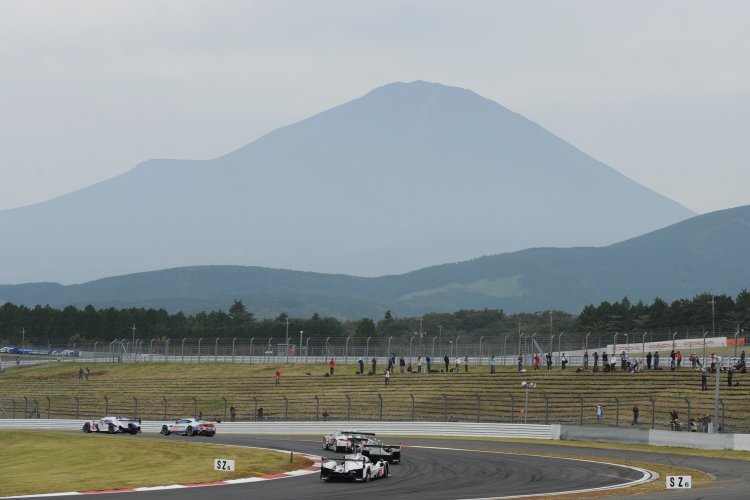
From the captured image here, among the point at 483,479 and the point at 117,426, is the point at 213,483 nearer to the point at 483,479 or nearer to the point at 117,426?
the point at 483,479

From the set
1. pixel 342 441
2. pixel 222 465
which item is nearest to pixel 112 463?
pixel 222 465

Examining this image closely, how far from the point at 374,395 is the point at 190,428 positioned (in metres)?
19.9

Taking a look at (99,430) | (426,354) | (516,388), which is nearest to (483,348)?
(426,354)

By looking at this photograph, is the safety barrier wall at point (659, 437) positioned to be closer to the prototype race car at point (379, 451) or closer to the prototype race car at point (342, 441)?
the prototype race car at point (342, 441)

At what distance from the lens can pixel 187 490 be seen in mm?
34750

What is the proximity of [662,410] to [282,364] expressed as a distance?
44.4 m

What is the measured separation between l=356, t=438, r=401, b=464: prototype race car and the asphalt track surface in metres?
0.75

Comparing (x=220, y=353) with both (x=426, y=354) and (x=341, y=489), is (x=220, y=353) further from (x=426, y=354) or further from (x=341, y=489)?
(x=341, y=489)

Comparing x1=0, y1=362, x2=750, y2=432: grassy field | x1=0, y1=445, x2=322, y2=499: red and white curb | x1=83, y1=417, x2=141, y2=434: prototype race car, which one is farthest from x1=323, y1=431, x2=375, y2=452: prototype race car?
x1=83, y1=417, x2=141, y2=434: prototype race car

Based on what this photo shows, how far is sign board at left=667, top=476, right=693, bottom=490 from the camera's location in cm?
3619

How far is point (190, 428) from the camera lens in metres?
66.4

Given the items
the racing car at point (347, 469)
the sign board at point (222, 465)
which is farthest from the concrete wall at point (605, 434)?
the sign board at point (222, 465)

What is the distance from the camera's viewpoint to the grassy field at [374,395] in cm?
7062

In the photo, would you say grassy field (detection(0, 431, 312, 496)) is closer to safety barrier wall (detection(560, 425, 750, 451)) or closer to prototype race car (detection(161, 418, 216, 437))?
prototype race car (detection(161, 418, 216, 437))
